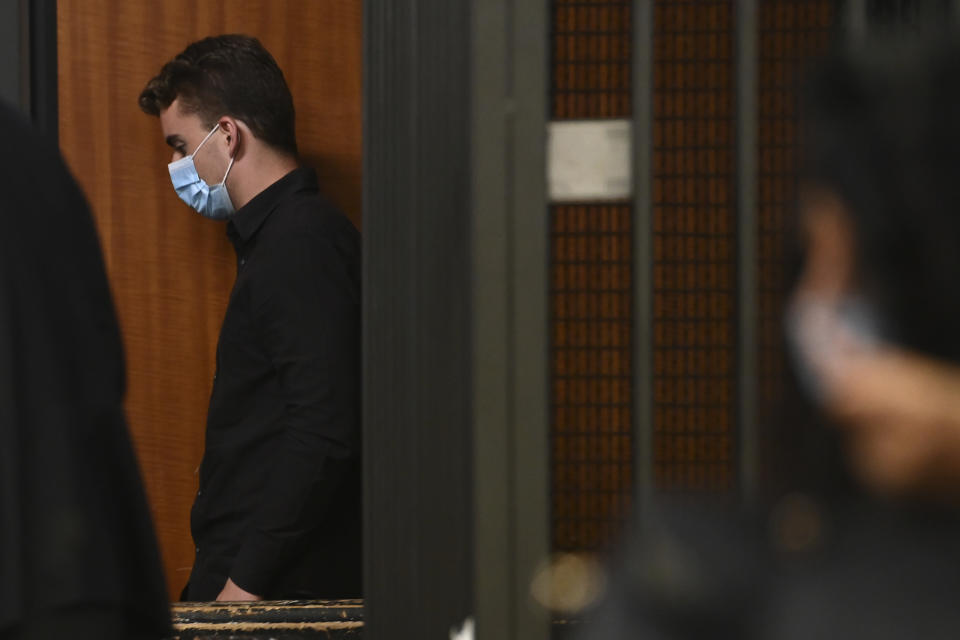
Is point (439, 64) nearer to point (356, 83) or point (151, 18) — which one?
point (356, 83)

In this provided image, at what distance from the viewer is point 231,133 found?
2.61 m

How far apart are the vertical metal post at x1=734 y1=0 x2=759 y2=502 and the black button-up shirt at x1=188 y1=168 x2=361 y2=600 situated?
3.03 feet

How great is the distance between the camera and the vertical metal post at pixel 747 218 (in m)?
1.60

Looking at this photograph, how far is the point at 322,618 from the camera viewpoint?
2250 millimetres

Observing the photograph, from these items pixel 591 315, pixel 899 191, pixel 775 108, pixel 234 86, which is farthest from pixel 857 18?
pixel 234 86

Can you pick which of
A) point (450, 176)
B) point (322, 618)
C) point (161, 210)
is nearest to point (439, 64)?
point (450, 176)

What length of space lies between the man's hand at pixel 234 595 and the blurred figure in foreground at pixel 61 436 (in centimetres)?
92

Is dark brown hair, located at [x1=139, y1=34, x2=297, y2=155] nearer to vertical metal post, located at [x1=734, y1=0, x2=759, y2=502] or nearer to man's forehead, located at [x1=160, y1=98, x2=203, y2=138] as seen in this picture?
man's forehead, located at [x1=160, y1=98, x2=203, y2=138]

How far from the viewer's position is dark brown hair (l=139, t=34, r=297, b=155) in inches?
102

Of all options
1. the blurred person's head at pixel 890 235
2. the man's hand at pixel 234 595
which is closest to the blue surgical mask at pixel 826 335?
the blurred person's head at pixel 890 235

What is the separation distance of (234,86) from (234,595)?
3.49ft

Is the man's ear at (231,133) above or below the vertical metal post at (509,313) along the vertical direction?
above

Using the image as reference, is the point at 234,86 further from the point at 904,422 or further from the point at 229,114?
the point at 904,422

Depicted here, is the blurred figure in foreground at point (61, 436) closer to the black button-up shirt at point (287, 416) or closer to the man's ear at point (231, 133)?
the black button-up shirt at point (287, 416)
